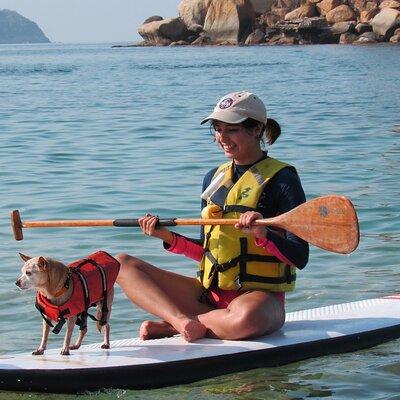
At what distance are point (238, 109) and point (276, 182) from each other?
1.24 ft

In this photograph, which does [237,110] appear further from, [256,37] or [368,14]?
[256,37]

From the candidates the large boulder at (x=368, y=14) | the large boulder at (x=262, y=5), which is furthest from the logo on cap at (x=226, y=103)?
the large boulder at (x=262, y=5)

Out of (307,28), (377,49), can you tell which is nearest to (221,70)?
(377,49)

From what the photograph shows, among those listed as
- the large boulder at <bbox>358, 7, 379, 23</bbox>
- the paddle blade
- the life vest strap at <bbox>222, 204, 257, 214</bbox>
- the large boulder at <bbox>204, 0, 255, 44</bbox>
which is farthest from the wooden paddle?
the large boulder at <bbox>204, 0, 255, 44</bbox>

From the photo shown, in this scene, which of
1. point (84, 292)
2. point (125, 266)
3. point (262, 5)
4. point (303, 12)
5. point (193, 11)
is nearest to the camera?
point (84, 292)

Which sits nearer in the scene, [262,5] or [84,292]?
[84,292]

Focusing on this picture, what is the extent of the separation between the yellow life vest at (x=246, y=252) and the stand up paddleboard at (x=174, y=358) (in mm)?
280

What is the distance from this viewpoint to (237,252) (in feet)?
16.2

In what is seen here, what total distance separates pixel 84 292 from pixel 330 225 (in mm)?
1145

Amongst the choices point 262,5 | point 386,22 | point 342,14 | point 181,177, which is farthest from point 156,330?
point 262,5

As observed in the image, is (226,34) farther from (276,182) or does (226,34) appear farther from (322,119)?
(276,182)

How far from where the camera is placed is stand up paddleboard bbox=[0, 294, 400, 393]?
15.3ft

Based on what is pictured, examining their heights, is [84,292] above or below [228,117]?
below

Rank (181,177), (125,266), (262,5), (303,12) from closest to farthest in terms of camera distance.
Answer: (125,266)
(181,177)
(303,12)
(262,5)
